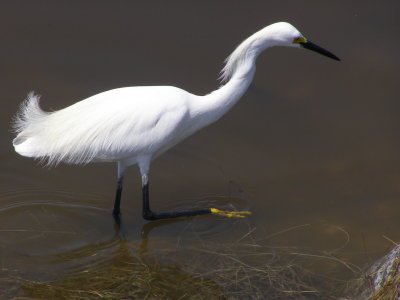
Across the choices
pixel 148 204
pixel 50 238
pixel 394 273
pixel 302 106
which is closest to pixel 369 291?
pixel 394 273

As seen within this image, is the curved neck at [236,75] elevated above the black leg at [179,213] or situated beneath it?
elevated above

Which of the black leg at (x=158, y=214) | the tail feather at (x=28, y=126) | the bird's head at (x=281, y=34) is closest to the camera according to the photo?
the bird's head at (x=281, y=34)

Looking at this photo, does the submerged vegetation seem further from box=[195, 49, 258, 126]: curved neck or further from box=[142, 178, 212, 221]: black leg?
box=[195, 49, 258, 126]: curved neck

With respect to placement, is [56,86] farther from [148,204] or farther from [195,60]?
[148,204]

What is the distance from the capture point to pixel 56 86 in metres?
6.95

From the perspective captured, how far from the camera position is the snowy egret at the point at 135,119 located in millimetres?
5098

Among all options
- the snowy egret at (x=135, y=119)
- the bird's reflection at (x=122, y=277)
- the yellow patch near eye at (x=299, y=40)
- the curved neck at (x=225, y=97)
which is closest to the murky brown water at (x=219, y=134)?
the bird's reflection at (x=122, y=277)

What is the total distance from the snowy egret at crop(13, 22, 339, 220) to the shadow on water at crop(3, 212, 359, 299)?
555 millimetres

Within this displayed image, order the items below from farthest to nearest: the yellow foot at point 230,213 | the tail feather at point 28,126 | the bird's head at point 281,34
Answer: the yellow foot at point 230,213, the tail feather at point 28,126, the bird's head at point 281,34

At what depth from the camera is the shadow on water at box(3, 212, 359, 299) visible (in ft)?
15.4

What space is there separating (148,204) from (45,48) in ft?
9.12

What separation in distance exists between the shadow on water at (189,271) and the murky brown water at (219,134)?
53 mm

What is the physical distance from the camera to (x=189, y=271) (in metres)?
5.00

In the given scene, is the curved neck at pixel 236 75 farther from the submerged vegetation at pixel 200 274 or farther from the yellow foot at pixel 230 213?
the submerged vegetation at pixel 200 274
